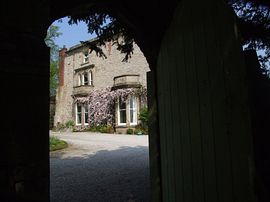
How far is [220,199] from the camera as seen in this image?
1.88 meters

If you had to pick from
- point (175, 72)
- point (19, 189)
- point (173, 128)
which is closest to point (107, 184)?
point (173, 128)

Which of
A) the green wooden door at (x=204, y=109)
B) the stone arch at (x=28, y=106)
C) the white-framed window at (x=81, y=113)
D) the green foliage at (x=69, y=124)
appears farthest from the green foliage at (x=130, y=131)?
the stone arch at (x=28, y=106)

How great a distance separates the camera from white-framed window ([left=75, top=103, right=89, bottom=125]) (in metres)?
23.5

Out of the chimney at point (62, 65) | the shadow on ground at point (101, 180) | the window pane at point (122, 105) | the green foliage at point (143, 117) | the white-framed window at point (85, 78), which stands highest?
the chimney at point (62, 65)

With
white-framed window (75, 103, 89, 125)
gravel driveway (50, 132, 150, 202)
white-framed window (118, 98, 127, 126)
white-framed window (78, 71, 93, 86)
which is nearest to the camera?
gravel driveway (50, 132, 150, 202)

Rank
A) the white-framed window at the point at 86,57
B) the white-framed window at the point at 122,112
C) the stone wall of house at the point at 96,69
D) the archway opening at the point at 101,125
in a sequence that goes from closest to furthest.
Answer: the archway opening at the point at 101,125
the white-framed window at the point at 122,112
the stone wall of house at the point at 96,69
the white-framed window at the point at 86,57

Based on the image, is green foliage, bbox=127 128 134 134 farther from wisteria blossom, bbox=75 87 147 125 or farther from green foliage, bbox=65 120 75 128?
green foliage, bbox=65 120 75 128

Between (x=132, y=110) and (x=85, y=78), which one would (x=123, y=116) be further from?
(x=85, y=78)

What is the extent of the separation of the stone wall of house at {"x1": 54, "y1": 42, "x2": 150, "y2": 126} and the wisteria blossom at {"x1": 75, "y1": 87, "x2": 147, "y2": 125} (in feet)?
2.75

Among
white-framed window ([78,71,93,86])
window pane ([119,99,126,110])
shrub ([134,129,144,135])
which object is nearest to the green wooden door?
shrub ([134,129,144,135])

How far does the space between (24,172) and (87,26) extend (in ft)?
14.2

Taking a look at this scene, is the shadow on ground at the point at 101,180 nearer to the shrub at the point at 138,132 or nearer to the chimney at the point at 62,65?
the shrub at the point at 138,132

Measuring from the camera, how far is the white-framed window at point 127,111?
20109 mm

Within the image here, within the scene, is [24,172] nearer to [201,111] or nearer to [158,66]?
[201,111]
